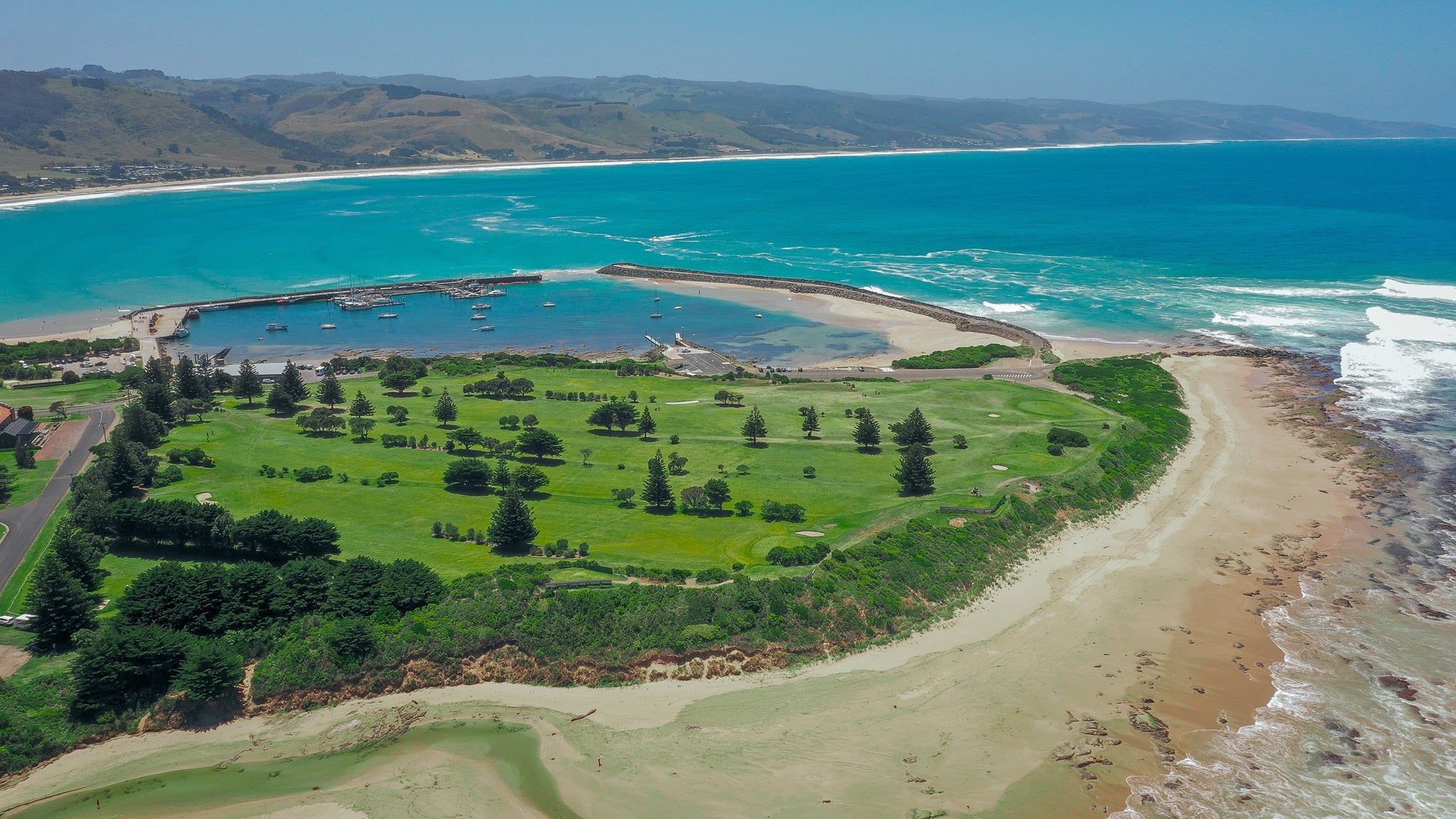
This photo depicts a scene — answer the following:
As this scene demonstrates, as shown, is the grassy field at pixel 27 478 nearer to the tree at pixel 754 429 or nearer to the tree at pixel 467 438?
the tree at pixel 467 438

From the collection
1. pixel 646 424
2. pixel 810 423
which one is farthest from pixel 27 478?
pixel 810 423

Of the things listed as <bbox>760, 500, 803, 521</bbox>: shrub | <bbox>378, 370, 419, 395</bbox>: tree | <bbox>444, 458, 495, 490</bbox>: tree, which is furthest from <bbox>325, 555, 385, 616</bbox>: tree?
<bbox>378, 370, 419, 395</bbox>: tree

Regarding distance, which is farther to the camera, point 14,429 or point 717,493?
point 14,429

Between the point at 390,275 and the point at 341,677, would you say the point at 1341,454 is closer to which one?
the point at 341,677

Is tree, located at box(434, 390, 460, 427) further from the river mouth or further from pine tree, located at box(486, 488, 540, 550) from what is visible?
the river mouth

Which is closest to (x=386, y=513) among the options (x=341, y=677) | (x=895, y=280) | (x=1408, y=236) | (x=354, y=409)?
(x=341, y=677)

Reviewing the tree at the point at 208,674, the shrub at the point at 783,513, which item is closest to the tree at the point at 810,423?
the shrub at the point at 783,513

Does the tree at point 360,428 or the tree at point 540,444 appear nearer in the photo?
the tree at point 540,444

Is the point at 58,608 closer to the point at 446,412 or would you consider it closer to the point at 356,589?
the point at 356,589
